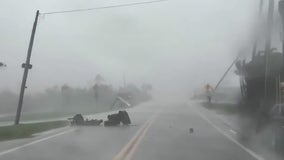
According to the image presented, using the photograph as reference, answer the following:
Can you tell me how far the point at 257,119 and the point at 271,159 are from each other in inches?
240

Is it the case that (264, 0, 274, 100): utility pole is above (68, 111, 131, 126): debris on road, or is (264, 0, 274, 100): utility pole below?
above

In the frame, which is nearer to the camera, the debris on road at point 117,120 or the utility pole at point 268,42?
the utility pole at point 268,42

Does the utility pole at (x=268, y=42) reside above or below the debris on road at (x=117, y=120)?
above

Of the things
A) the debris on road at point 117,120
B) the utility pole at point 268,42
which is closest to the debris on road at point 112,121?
the debris on road at point 117,120

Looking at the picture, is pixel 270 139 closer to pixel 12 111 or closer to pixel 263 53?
pixel 263 53

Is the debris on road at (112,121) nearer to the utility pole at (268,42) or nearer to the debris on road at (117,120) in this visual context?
the debris on road at (117,120)

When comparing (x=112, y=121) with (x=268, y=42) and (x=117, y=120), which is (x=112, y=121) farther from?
(x=268, y=42)

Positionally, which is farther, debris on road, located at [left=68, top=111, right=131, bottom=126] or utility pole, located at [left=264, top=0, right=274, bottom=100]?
debris on road, located at [left=68, top=111, right=131, bottom=126]

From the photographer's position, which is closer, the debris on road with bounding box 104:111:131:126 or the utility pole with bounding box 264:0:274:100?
the utility pole with bounding box 264:0:274:100

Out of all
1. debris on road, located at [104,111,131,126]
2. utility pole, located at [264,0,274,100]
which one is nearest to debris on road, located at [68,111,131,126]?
debris on road, located at [104,111,131,126]

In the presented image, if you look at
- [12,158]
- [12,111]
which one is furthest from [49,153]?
[12,111]

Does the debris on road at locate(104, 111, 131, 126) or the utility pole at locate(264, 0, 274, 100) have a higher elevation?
the utility pole at locate(264, 0, 274, 100)

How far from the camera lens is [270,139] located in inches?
733

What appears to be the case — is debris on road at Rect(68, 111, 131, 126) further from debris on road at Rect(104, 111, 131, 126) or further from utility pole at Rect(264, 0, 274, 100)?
utility pole at Rect(264, 0, 274, 100)
